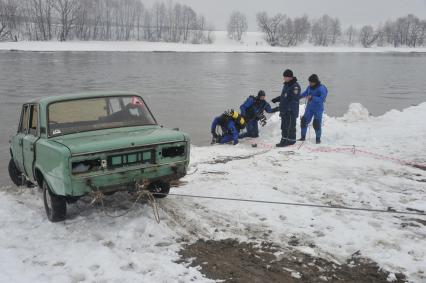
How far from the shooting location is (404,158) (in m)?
9.02

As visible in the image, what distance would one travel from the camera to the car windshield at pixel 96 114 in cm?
575

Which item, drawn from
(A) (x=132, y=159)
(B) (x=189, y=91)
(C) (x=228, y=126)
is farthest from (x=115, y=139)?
(B) (x=189, y=91)

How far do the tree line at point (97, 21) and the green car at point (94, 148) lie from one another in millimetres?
90762

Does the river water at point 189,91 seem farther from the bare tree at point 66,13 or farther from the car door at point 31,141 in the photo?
the bare tree at point 66,13

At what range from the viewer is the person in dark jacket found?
10.5 m

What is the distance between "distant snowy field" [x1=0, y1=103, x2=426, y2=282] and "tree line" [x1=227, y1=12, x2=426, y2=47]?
117m

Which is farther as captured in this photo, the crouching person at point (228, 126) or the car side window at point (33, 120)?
the crouching person at point (228, 126)

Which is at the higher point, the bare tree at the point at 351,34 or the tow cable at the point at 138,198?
the bare tree at the point at 351,34

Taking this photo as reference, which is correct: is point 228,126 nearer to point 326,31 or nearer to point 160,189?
point 160,189

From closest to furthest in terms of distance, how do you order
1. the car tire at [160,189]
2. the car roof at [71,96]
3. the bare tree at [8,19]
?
1. the car roof at [71,96]
2. the car tire at [160,189]
3. the bare tree at [8,19]

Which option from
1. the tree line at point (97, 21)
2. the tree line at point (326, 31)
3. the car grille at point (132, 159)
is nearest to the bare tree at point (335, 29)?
the tree line at point (326, 31)

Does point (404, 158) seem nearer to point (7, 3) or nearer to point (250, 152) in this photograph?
point (250, 152)

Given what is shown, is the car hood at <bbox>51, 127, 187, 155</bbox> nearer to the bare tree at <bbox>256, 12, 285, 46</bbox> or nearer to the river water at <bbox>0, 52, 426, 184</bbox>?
the river water at <bbox>0, 52, 426, 184</bbox>

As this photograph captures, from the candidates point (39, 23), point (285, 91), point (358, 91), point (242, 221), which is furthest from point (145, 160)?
point (39, 23)
